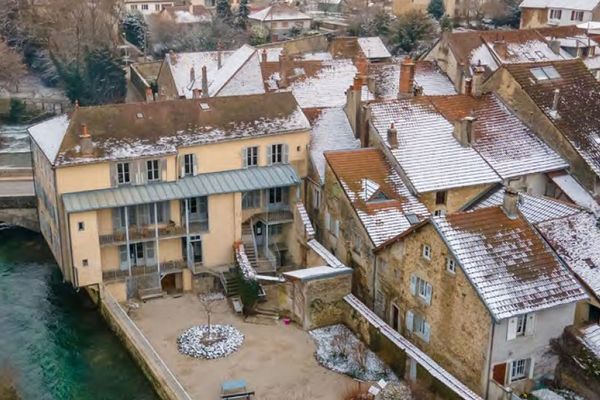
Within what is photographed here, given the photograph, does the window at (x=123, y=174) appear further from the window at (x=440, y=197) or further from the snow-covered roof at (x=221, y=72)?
the snow-covered roof at (x=221, y=72)

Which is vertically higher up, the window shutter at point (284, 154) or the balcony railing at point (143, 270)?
the window shutter at point (284, 154)

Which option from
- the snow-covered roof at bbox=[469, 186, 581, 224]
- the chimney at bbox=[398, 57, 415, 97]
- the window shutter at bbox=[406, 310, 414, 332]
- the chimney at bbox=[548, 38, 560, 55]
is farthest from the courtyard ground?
the chimney at bbox=[548, 38, 560, 55]

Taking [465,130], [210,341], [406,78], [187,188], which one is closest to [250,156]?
[187,188]

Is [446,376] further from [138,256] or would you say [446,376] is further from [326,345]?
[138,256]

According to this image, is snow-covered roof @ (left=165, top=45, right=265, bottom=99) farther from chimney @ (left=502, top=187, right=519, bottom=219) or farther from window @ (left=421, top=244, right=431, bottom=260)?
chimney @ (left=502, top=187, right=519, bottom=219)

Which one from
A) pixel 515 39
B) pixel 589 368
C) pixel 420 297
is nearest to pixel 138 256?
pixel 420 297

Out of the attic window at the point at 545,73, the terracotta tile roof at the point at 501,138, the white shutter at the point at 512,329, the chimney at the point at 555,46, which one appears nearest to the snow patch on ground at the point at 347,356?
the white shutter at the point at 512,329

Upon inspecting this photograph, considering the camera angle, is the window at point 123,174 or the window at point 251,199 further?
the window at point 251,199

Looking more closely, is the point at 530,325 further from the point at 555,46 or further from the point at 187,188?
the point at 555,46
